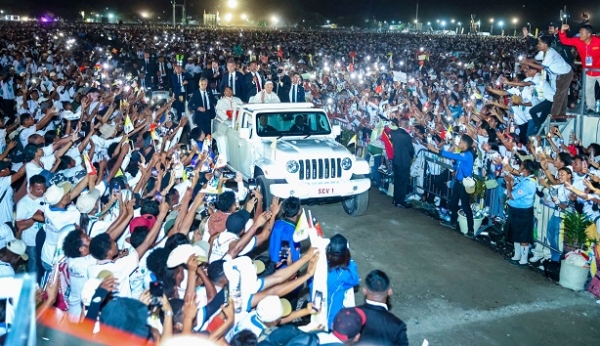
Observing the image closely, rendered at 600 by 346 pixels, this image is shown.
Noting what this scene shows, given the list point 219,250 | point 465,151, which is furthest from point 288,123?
point 219,250

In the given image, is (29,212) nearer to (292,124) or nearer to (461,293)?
(461,293)

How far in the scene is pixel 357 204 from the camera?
34.3 feet

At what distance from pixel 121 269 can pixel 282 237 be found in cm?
179

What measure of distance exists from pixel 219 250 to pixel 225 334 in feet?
4.86

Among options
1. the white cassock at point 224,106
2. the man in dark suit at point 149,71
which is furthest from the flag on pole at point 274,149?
the man in dark suit at point 149,71

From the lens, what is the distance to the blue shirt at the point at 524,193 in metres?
8.27

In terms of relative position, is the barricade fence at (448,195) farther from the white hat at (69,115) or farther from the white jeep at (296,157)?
the white hat at (69,115)

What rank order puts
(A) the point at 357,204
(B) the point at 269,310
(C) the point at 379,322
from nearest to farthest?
(B) the point at 269,310, (C) the point at 379,322, (A) the point at 357,204

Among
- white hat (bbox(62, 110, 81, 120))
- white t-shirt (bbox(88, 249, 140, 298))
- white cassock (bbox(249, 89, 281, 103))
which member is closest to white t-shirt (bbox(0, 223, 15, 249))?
white t-shirt (bbox(88, 249, 140, 298))

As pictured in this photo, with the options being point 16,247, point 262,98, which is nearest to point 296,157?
point 262,98

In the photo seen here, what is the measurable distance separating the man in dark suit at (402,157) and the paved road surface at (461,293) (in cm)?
98

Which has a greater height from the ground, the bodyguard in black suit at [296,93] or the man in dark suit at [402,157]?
the bodyguard in black suit at [296,93]

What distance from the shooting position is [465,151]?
31.7 feet

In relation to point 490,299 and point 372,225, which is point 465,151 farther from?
point 490,299
